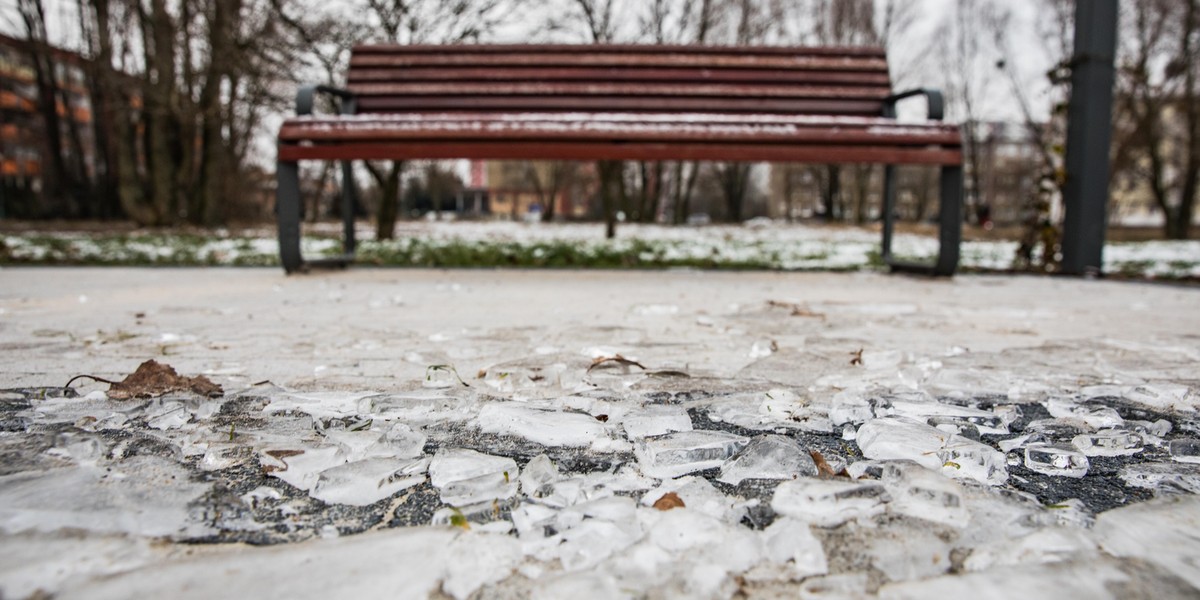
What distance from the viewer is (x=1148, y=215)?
5466cm

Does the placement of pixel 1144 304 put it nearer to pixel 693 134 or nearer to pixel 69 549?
pixel 693 134

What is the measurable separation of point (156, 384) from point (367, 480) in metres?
0.71

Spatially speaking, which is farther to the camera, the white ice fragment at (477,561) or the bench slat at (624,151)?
the bench slat at (624,151)

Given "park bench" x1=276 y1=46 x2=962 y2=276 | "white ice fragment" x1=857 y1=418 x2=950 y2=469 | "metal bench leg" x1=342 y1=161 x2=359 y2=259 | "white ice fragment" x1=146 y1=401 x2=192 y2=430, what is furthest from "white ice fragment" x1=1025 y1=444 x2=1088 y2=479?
"metal bench leg" x1=342 y1=161 x2=359 y2=259

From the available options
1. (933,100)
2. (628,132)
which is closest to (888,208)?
(933,100)

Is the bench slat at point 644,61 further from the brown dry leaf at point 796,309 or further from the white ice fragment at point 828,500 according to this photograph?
the white ice fragment at point 828,500

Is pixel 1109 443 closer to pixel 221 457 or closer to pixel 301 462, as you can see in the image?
pixel 301 462

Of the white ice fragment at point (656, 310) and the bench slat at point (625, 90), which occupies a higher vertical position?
the bench slat at point (625, 90)

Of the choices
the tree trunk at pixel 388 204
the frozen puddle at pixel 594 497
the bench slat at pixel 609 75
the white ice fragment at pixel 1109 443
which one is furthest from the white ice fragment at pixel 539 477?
the tree trunk at pixel 388 204

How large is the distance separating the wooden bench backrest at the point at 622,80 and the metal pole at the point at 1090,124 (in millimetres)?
1132

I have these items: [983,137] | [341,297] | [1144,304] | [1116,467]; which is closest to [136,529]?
[1116,467]

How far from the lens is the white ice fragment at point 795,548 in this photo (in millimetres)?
693

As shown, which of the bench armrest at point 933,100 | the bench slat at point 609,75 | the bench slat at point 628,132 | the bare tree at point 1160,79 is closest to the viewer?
the bench slat at point 628,132

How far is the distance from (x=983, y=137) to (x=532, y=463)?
33.4m
